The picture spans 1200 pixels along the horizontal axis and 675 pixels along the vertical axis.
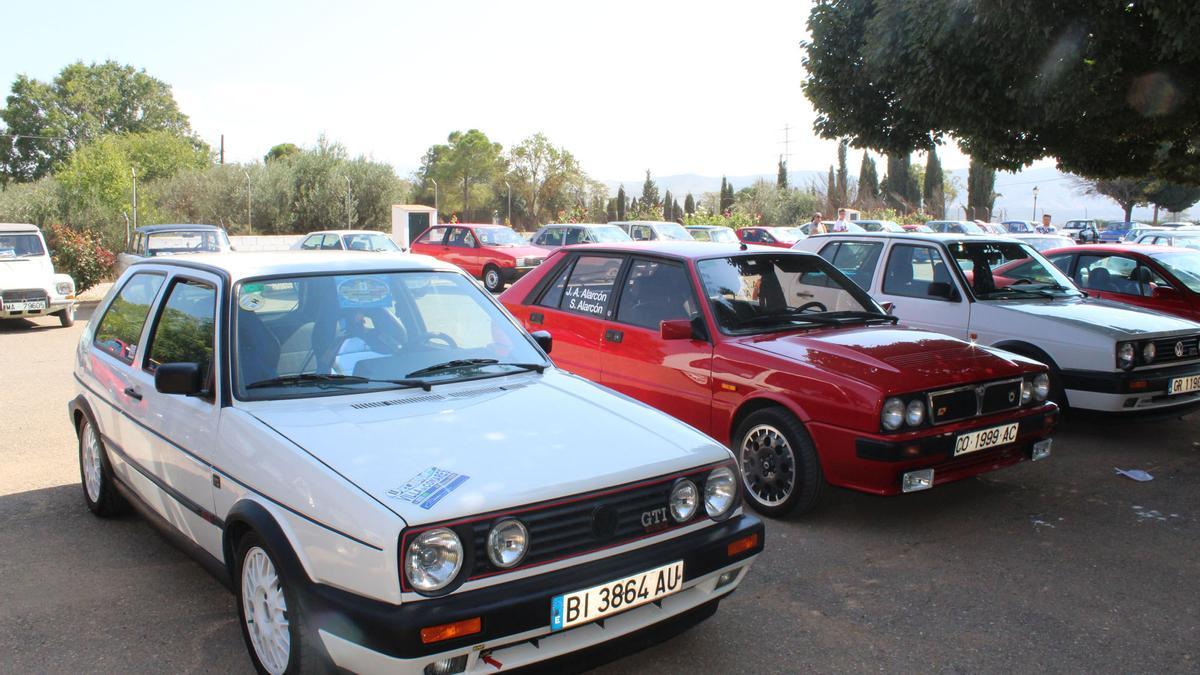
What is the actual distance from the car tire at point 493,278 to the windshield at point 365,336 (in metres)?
17.8

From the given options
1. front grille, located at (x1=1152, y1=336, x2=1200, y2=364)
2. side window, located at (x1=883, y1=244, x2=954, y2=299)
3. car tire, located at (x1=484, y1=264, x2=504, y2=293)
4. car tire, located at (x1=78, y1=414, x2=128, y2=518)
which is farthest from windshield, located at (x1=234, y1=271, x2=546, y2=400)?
car tire, located at (x1=484, y1=264, x2=504, y2=293)

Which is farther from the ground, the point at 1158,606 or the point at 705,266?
the point at 705,266

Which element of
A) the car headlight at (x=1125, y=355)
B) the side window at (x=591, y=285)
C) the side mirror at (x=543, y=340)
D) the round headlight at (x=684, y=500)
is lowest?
the round headlight at (x=684, y=500)

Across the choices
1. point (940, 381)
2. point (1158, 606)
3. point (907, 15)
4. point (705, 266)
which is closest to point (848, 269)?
point (907, 15)

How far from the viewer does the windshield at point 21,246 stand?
13.7 m

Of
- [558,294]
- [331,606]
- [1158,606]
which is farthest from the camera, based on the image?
[558,294]

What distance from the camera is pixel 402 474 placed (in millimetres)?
2871

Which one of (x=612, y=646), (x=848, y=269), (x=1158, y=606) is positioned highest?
(x=848, y=269)

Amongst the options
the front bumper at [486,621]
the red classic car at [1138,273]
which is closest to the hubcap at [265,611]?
the front bumper at [486,621]

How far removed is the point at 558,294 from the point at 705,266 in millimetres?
1384

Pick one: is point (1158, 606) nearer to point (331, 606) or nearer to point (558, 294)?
point (331, 606)

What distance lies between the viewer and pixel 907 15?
8156 millimetres

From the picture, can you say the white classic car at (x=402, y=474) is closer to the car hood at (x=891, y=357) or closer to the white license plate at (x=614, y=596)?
the white license plate at (x=614, y=596)

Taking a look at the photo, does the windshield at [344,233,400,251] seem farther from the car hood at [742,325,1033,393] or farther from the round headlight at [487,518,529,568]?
the round headlight at [487,518,529,568]
